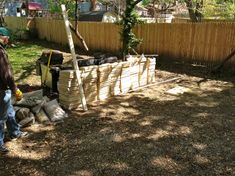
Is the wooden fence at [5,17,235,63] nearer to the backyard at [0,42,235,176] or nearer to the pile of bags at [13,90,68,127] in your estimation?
the backyard at [0,42,235,176]

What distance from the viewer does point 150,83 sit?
30.0 feet

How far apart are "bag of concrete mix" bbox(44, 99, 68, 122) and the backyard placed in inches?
6.0

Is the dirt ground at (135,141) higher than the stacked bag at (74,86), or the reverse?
the stacked bag at (74,86)

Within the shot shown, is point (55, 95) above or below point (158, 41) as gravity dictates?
below

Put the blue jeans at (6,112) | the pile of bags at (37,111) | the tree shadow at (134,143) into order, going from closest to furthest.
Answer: the tree shadow at (134,143) → the blue jeans at (6,112) → the pile of bags at (37,111)

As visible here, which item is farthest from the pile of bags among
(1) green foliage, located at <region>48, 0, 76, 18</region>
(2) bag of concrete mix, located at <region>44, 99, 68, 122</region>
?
(1) green foliage, located at <region>48, 0, 76, 18</region>

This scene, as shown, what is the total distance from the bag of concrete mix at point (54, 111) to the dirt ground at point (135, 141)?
16 centimetres

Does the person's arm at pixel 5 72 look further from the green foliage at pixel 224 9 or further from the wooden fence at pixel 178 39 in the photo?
the green foliage at pixel 224 9

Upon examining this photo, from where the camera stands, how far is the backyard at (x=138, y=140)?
14.8ft

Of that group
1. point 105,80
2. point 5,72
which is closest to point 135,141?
point 5,72

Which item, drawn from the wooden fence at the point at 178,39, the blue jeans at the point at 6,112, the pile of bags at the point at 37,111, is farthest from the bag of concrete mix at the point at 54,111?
the wooden fence at the point at 178,39

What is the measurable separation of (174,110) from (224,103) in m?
1.43

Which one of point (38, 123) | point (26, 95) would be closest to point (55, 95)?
point (26, 95)

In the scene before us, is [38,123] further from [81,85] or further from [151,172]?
[151,172]
